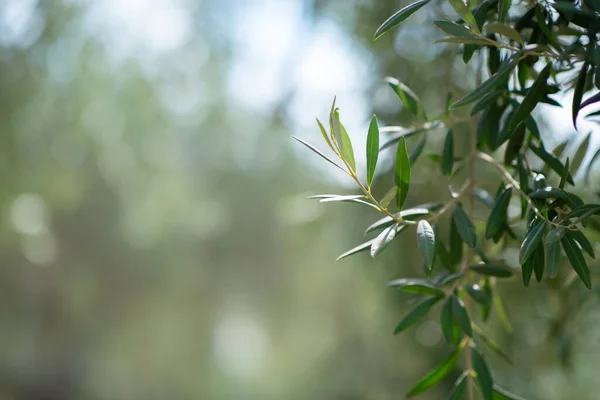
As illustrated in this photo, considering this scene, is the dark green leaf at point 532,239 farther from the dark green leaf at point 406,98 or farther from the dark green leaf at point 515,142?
the dark green leaf at point 406,98

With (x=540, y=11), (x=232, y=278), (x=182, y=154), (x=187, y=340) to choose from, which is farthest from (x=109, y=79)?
(x=540, y=11)

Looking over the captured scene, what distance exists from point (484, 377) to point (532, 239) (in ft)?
0.71

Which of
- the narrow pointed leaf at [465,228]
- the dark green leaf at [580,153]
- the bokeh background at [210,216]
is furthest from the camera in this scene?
the bokeh background at [210,216]

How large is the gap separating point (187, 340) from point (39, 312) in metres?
1.31

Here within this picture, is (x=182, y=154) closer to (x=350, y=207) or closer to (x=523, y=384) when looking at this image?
(x=350, y=207)

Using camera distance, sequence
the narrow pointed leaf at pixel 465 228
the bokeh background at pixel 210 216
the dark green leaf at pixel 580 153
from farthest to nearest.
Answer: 1. the bokeh background at pixel 210 216
2. the dark green leaf at pixel 580 153
3. the narrow pointed leaf at pixel 465 228

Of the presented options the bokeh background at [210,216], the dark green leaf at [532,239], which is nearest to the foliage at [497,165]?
the dark green leaf at [532,239]

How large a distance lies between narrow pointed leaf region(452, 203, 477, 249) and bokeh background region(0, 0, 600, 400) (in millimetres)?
296

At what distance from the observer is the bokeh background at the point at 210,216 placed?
1.63 m

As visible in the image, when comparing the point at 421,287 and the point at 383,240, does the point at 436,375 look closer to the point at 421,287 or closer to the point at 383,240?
the point at 421,287

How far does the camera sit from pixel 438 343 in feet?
5.32

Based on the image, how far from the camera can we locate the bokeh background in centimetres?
163

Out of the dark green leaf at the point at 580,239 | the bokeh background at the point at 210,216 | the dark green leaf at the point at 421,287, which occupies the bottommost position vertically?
the bokeh background at the point at 210,216

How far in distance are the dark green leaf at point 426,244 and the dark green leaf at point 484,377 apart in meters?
0.22
